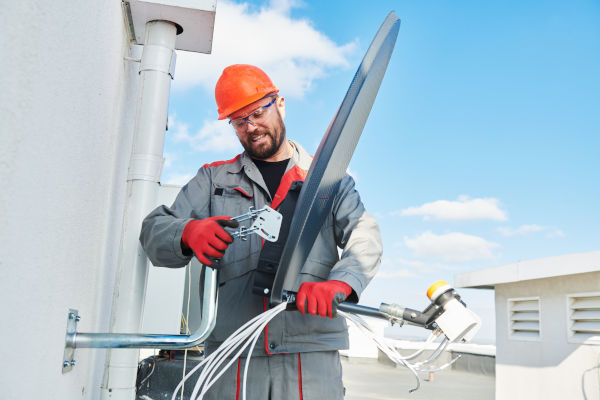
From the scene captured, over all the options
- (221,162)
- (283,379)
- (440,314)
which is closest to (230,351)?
(283,379)

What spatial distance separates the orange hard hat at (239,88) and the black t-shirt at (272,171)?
0.24 m

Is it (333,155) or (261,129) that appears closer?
(333,155)

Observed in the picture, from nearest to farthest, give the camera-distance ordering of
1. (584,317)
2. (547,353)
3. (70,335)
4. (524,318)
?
(70,335), (584,317), (547,353), (524,318)

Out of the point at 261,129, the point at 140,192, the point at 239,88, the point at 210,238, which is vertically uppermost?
the point at 239,88

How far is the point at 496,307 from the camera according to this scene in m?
6.49

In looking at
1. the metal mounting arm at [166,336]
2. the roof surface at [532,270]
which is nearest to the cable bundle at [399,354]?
the metal mounting arm at [166,336]

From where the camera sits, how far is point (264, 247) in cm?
157

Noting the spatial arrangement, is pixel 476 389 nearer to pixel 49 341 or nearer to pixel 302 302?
pixel 302 302

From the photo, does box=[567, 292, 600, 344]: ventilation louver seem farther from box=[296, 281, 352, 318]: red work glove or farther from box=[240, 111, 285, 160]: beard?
box=[296, 281, 352, 318]: red work glove

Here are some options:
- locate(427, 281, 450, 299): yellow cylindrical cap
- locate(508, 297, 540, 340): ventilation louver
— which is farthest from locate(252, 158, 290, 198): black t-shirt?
locate(508, 297, 540, 340): ventilation louver

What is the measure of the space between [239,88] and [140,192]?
52cm

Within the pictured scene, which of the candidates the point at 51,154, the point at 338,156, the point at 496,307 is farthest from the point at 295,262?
the point at 496,307

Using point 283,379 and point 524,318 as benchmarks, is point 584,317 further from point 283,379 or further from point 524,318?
point 283,379

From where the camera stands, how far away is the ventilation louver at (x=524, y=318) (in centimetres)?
575
